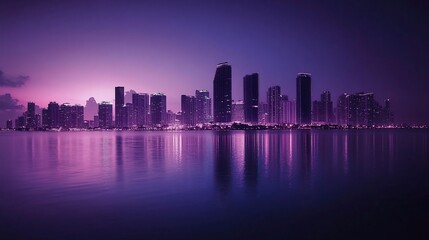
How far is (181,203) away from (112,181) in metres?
9.10

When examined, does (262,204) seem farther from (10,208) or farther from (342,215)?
(10,208)

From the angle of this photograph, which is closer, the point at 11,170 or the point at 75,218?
the point at 75,218

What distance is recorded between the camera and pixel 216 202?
19.0 metres

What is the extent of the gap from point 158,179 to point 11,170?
16.7 meters

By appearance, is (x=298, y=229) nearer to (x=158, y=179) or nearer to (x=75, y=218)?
(x=75, y=218)

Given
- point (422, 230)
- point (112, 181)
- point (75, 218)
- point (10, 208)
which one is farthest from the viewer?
point (112, 181)

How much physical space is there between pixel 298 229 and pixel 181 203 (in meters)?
7.08

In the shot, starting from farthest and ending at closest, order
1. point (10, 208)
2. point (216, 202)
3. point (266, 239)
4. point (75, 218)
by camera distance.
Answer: point (216, 202) < point (10, 208) < point (75, 218) < point (266, 239)

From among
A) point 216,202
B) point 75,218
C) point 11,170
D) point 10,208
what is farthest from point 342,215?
point 11,170

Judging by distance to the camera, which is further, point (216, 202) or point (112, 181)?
point (112, 181)

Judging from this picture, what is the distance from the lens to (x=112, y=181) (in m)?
25.7

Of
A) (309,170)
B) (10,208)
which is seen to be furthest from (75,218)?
(309,170)

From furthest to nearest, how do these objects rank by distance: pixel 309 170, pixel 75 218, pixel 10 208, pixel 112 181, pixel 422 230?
pixel 309 170 → pixel 112 181 → pixel 10 208 → pixel 75 218 → pixel 422 230

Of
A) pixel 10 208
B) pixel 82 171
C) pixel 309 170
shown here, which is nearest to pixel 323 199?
pixel 309 170
